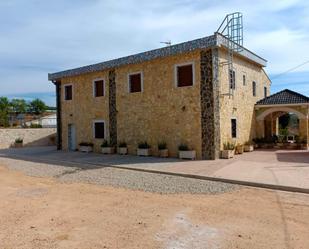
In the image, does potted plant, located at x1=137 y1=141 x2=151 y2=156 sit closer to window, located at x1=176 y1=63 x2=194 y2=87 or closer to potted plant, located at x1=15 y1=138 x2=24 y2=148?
window, located at x1=176 y1=63 x2=194 y2=87

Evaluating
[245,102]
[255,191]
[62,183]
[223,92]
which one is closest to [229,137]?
[223,92]

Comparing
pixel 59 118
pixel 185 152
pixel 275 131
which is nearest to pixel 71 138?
pixel 59 118

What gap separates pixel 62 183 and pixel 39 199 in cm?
199

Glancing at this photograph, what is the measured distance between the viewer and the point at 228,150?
45.5ft

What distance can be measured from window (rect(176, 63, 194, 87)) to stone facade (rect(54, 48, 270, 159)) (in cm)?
21

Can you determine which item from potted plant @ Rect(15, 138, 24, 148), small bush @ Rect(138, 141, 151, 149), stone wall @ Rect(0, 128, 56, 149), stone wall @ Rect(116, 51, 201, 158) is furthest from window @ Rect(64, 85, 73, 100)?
stone wall @ Rect(0, 128, 56, 149)

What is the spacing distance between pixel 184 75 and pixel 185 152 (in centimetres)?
382

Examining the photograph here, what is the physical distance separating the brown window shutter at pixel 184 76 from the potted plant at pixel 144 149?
3671mm

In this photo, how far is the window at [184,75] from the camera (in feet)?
47.2

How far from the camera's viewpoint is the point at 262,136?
1891 centimetres

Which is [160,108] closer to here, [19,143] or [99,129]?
[99,129]

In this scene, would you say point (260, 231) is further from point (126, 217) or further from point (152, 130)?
point (152, 130)

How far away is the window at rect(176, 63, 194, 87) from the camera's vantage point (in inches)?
566

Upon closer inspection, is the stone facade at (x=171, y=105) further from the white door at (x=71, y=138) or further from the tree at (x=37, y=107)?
the tree at (x=37, y=107)
